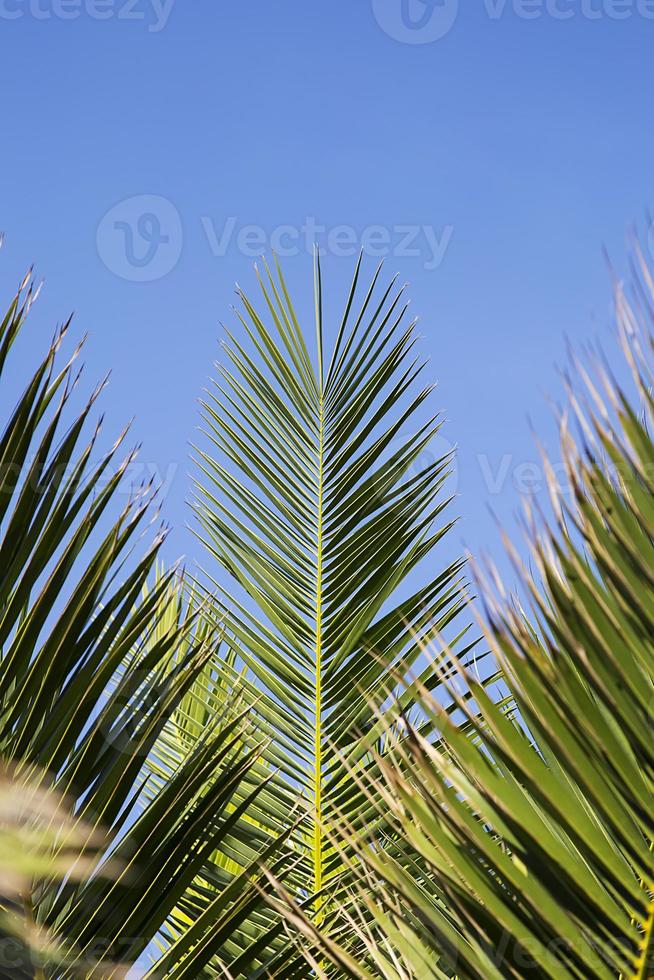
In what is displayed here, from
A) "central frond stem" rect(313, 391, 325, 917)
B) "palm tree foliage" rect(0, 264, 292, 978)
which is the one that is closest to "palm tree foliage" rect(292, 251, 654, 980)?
"palm tree foliage" rect(0, 264, 292, 978)

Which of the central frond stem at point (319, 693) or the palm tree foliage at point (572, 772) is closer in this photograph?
the palm tree foliage at point (572, 772)

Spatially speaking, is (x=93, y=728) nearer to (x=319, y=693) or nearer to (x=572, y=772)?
(x=572, y=772)

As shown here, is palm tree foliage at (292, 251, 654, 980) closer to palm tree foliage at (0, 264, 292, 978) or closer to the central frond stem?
palm tree foliage at (0, 264, 292, 978)

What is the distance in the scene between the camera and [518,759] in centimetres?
104

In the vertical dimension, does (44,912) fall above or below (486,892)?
below

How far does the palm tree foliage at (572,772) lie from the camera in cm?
103

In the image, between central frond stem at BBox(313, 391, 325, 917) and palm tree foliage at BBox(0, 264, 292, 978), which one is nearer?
palm tree foliage at BBox(0, 264, 292, 978)

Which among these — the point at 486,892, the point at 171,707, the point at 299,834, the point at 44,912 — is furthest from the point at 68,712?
the point at 299,834

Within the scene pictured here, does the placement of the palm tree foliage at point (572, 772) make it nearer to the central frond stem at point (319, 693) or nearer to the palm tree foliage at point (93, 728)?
the palm tree foliage at point (93, 728)

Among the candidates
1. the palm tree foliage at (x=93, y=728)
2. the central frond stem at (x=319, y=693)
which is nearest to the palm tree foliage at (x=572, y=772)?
the palm tree foliage at (x=93, y=728)

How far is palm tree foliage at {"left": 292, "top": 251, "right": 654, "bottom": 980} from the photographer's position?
103cm

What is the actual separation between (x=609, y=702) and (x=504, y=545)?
0.21 m

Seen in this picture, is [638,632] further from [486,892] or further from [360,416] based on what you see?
[360,416]

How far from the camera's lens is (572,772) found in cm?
105
